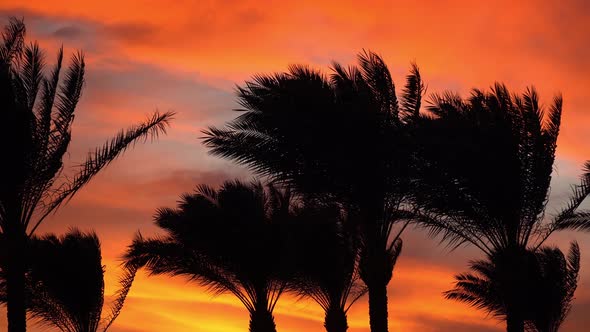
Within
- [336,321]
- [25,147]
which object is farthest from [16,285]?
[336,321]

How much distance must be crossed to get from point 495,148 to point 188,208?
10.8m

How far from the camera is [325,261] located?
29.7 metres

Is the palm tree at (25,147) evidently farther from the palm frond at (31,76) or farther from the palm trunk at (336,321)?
the palm trunk at (336,321)

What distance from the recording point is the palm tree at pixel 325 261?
2795 centimetres

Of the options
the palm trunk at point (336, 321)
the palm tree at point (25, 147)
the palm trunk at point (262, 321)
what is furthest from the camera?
the palm trunk at point (336, 321)

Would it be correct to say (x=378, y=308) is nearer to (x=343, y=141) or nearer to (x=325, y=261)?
(x=343, y=141)

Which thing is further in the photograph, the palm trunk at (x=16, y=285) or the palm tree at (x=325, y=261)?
the palm tree at (x=325, y=261)

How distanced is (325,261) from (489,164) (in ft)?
34.2

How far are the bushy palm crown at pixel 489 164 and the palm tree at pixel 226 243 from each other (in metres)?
7.30

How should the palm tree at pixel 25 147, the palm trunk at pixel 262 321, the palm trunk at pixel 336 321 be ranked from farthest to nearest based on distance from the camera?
1. the palm trunk at pixel 336 321
2. the palm trunk at pixel 262 321
3. the palm tree at pixel 25 147

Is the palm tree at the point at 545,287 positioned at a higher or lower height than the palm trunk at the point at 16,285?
higher

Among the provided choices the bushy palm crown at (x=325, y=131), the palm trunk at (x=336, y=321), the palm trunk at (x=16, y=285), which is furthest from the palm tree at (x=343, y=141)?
the palm trunk at (x=336, y=321)

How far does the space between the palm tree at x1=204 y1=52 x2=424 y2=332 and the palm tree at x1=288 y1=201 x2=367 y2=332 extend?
5.29 meters

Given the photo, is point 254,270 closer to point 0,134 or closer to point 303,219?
point 303,219
